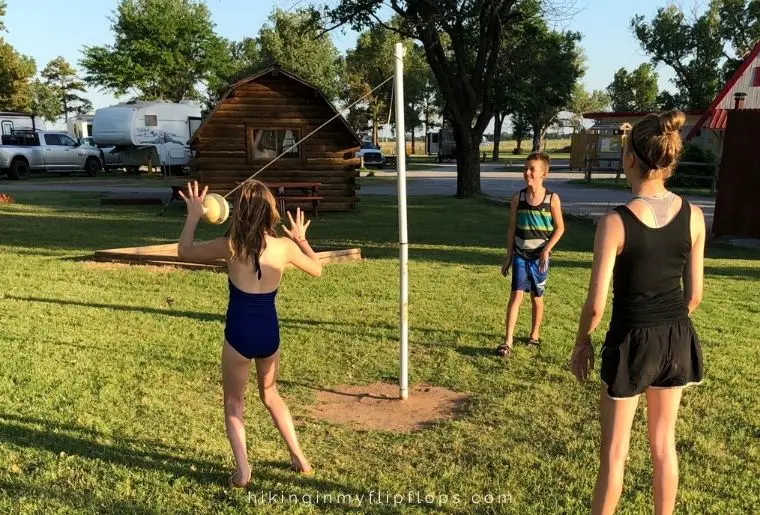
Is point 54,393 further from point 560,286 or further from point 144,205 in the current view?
point 144,205

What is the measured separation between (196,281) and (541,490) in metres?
6.03

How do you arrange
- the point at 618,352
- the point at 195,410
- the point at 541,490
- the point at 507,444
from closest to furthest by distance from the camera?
the point at 618,352 → the point at 541,490 → the point at 507,444 → the point at 195,410

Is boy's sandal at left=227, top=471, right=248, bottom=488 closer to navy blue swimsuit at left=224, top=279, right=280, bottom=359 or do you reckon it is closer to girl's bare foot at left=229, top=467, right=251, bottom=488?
girl's bare foot at left=229, top=467, right=251, bottom=488

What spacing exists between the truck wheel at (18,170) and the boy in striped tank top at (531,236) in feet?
95.4

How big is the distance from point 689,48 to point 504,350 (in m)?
58.5

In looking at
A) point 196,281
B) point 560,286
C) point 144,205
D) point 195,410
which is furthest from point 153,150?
point 195,410

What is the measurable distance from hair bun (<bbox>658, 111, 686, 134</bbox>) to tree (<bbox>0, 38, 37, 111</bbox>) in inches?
2407

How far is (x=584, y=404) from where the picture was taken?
14.8 feet

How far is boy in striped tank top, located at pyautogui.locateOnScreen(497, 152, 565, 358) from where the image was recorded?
5.38 metres

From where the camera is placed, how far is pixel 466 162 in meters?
22.3

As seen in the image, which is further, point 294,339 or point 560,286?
point 560,286

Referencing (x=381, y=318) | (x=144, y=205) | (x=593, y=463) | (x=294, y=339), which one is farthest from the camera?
(x=144, y=205)

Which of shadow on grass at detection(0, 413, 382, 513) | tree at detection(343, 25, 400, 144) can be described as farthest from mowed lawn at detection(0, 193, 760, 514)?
tree at detection(343, 25, 400, 144)

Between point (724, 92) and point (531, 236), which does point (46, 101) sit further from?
point (531, 236)
